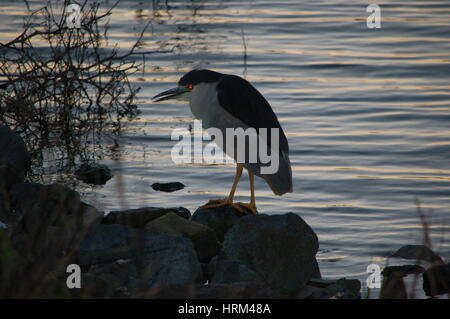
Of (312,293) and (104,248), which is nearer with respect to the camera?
(312,293)

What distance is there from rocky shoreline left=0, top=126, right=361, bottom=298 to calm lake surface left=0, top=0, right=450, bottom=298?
2.35ft

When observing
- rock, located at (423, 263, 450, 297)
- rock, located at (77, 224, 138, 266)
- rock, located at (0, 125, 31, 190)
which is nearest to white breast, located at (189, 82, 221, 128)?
rock, located at (77, 224, 138, 266)

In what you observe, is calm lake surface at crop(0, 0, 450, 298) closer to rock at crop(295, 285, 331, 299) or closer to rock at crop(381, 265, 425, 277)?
rock at crop(381, 265, 425, 277)

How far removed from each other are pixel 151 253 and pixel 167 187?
2.88 metres

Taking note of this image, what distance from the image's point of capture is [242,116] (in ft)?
21.7

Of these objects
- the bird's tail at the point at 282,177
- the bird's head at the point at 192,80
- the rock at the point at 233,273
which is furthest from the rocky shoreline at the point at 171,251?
the bird's head at the point at 192,80

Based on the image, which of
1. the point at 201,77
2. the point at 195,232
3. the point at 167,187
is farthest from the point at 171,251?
the point at 167,187

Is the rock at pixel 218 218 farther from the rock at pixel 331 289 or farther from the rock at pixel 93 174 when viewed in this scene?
the rock at pixel 93 174

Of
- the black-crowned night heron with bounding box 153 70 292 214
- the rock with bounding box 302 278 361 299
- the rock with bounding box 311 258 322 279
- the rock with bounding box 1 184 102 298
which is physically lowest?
the rock with bounding box 311 258 322 279

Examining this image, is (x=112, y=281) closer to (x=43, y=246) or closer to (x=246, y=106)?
(x=43, y=246)

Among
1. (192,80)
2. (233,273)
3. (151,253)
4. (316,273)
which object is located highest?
(192,80)

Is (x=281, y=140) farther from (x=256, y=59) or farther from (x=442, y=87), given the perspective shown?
(x=256, y=59)

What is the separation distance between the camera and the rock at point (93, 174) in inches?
339

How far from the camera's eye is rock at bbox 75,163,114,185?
861 cm
